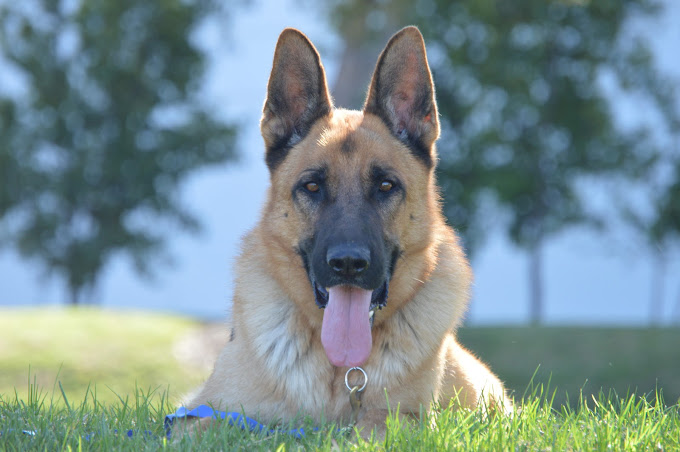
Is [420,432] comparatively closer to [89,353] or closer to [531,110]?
[89,353]

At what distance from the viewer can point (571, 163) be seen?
22.0 meters

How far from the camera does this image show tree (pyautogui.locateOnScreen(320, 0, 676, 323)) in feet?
69.2

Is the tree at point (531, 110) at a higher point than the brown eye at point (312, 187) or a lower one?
higher

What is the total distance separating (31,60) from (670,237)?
22.8 meters

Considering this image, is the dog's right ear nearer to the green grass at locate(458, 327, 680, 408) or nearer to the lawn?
the lawn

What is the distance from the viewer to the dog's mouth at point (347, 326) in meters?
3.84

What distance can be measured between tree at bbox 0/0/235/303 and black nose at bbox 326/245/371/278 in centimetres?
2012

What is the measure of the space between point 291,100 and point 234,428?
2.14 meters

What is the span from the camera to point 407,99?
456 cm

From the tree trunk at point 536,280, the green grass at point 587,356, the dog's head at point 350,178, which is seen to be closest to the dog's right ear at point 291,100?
the dog's head at point 350,178

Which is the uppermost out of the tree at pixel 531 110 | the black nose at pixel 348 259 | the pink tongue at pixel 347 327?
the tree at pixel 531 110

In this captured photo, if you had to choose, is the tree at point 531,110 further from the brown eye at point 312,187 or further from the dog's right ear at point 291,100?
the brown eye at point 312,187

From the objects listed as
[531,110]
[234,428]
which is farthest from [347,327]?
[531,110]

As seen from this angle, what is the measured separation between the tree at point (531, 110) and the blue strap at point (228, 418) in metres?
17.3
